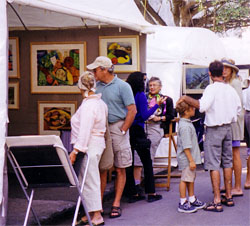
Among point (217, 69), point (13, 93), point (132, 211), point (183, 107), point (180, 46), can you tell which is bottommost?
point (132, 211)

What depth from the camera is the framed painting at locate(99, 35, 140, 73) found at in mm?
8352

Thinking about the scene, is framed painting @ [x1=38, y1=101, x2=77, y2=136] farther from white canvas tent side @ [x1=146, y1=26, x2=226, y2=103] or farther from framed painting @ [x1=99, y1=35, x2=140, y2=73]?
white canvas tent side @ [x1=146, y1=26, x2=226, y2=103]

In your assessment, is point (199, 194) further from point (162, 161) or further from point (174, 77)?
point (174, 77)

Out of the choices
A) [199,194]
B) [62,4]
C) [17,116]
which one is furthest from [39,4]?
[199,194]

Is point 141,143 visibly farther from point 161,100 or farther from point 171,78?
point 171,78

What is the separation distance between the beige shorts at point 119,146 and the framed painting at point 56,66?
6.59 feet

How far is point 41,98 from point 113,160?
2.49 meters

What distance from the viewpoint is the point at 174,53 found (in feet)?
38.4

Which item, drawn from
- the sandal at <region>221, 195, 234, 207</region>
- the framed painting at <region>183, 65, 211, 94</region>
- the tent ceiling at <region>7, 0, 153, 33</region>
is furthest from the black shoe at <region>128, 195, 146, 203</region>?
the framed painting at <region>183, 65, 211, 94</region>

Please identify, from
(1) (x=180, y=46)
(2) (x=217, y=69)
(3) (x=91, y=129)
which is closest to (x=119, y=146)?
(3) (x=91, y=129)

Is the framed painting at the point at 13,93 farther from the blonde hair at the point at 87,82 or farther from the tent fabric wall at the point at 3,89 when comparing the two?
the tent fabric wall at the point at 3,89

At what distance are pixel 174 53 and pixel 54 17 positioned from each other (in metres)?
4.05

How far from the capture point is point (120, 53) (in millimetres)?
8492

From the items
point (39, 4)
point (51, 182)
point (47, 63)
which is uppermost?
point (39, 4)
